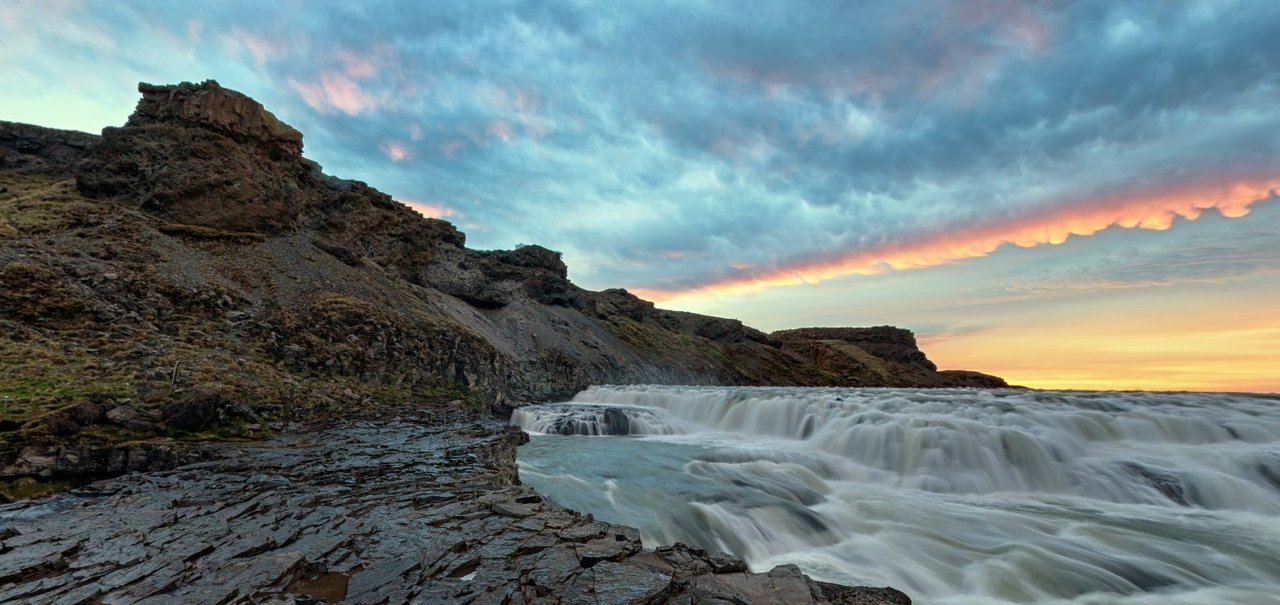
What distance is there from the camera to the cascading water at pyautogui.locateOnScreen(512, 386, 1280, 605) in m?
7.94

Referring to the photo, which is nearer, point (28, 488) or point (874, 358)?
point (28, 488)

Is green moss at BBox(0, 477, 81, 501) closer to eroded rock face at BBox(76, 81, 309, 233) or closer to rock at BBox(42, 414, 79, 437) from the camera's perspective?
rock at BBox(42, 414, 79, 437)

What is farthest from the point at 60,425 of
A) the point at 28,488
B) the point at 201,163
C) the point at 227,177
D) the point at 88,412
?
the point at 201,163

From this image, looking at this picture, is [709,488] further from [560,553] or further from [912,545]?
[560,553]

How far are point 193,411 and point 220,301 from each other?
35.4 ft

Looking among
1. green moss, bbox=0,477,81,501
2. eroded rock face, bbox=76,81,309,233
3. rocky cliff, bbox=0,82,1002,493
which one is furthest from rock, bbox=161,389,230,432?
eroded rock face, bbox=76,81,309,233

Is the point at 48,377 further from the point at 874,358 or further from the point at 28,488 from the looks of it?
the point at 874,358

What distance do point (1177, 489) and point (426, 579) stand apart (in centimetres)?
1736

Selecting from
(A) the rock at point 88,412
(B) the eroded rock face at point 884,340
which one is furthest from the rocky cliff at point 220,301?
(B) the eroded rock face at point 884,340

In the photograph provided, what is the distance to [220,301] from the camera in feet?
60.3

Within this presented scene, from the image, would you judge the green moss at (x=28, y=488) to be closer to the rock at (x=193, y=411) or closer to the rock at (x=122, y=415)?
the rock at (x=122, y=415)

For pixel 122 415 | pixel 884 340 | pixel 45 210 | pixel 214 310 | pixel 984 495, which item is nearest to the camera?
pixel 122 415

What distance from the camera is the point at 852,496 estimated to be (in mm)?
12164

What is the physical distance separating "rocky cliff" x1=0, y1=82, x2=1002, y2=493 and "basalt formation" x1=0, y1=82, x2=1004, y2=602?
0.08 m
